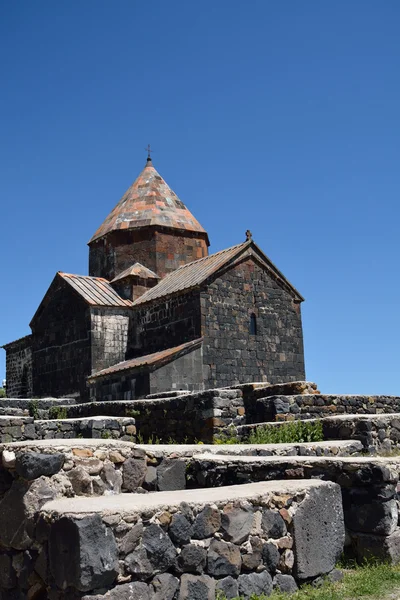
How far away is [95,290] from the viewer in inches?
734

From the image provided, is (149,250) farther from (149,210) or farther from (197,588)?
(197,588)

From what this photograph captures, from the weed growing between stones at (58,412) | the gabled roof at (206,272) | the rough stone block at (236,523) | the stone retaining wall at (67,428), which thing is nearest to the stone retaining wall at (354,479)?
the rough stone block at (236,523)

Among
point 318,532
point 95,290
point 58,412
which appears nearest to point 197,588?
point 318,532

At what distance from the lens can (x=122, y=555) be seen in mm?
3332

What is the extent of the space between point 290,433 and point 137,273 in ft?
38.1

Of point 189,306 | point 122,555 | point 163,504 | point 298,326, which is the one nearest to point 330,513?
point 163,504

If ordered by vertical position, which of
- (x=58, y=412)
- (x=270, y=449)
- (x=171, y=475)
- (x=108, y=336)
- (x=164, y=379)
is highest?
(x=108, y=336)

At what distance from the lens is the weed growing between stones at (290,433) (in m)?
7.66

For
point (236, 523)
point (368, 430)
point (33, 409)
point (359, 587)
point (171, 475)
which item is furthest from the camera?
point (33, 409)

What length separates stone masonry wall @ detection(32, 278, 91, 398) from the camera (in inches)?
697

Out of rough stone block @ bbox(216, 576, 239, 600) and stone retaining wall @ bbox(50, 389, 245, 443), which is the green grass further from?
stone retaining wall @ bbox(50, 389, 245, 443)

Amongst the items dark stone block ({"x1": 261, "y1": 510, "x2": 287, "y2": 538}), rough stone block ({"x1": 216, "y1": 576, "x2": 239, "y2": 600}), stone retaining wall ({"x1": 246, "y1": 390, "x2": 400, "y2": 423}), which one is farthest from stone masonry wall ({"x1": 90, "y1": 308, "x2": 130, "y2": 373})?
rough stone block ({"x1": 216, "y1": 576, "x2": 239, "y2": 600})

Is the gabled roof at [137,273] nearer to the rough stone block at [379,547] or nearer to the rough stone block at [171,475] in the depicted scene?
the rough stone block at [171,475]

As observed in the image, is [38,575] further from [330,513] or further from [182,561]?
[330,513]
